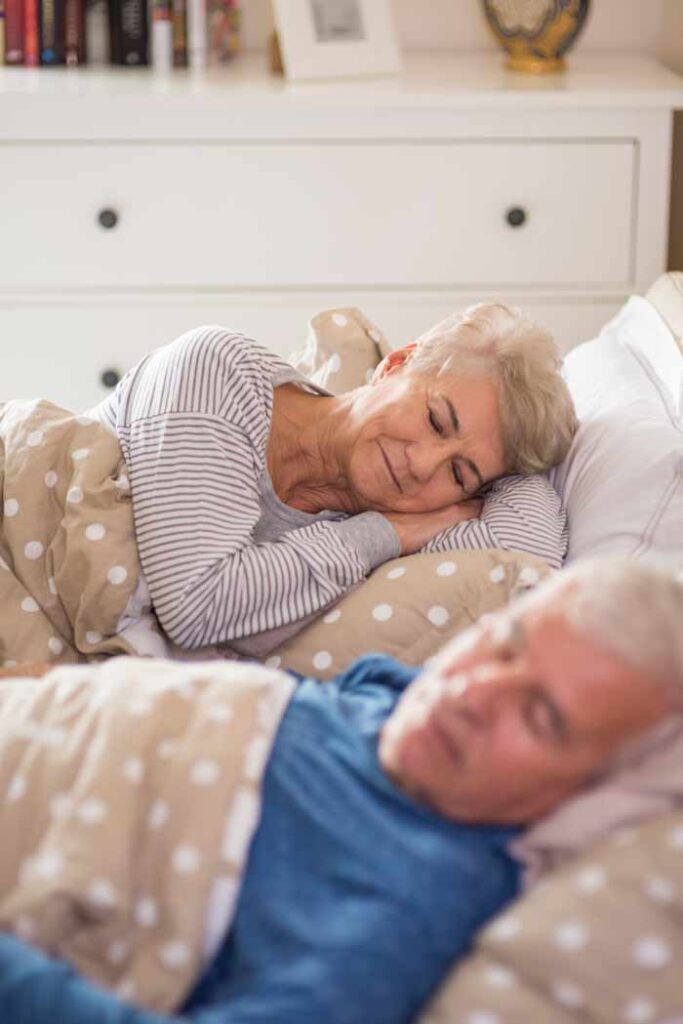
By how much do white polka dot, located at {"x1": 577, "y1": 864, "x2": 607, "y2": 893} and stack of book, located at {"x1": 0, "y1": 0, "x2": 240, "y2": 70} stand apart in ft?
7.33

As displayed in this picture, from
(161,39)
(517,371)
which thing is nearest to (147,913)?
(517,371)

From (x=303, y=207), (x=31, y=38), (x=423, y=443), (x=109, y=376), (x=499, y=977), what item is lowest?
(x=109, y=376)

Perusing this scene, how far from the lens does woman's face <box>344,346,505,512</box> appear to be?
1.67m

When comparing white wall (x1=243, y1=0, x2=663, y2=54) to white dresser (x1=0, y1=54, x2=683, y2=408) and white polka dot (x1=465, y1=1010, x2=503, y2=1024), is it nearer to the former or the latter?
white dresser (x1=0, y1=54, x2=683, y2=408)

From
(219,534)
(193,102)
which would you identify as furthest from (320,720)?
(193,102)

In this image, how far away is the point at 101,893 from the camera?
994 mm

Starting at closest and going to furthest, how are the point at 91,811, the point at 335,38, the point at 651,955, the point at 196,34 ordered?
the point at 651,955, the point at 91,811, the point at 335,38, the point at 196,34

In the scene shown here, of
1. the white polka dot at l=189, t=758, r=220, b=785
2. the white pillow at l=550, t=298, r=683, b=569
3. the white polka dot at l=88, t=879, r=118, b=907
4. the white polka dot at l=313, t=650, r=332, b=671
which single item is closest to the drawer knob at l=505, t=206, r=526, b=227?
the white pillow at l=550, t=298, r=683, b=569

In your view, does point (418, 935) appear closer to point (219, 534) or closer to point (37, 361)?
point (219, 534)

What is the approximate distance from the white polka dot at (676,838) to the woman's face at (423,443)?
2.50 feet

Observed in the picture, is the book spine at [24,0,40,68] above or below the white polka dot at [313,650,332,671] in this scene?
above

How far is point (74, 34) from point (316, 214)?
2.32ft

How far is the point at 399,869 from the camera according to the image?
3.24 ft

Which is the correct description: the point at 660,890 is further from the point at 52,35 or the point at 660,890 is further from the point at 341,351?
the point at 52,35
